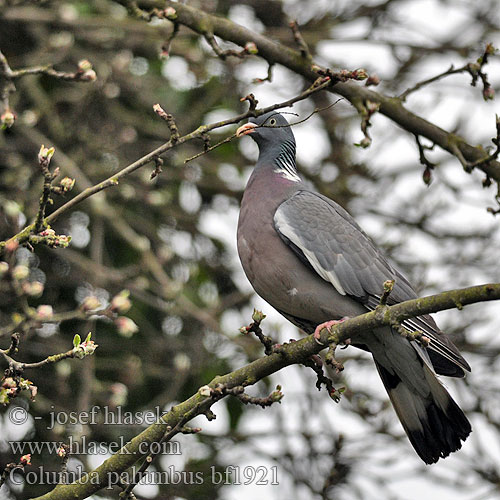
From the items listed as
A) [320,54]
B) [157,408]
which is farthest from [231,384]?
[320,54]

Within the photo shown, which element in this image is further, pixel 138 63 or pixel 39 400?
pixel 138 63

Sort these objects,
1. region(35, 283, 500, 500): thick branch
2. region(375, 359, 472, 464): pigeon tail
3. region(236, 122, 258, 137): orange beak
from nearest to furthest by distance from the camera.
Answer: region(35, 283, 500, 500): thick branch → region(236, 122, 258, 137): orange beak → region(375, 359, 472, 464): pigeon tail

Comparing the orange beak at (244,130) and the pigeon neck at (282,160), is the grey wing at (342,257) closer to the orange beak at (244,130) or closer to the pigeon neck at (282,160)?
the pigeon neck at (282,160)

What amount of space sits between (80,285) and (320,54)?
2.33 metres

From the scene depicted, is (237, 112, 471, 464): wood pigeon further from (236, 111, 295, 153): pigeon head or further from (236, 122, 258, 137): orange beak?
(236, 111, 295, 153): pigeon head

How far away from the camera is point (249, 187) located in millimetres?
3988

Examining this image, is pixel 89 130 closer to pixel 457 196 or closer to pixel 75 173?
pixel 75 173

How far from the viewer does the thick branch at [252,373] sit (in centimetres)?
238

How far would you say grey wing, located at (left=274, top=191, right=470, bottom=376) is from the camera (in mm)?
3553

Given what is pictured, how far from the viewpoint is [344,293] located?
3.53 m

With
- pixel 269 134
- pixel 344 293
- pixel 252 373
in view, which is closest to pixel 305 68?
pixel 269 134

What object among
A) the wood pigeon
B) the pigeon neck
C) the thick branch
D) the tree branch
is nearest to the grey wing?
the wood pigeon

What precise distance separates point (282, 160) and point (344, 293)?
0.95 m

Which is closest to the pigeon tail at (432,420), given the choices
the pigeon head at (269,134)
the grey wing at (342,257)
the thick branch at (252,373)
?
the grey wing at (342,257)
